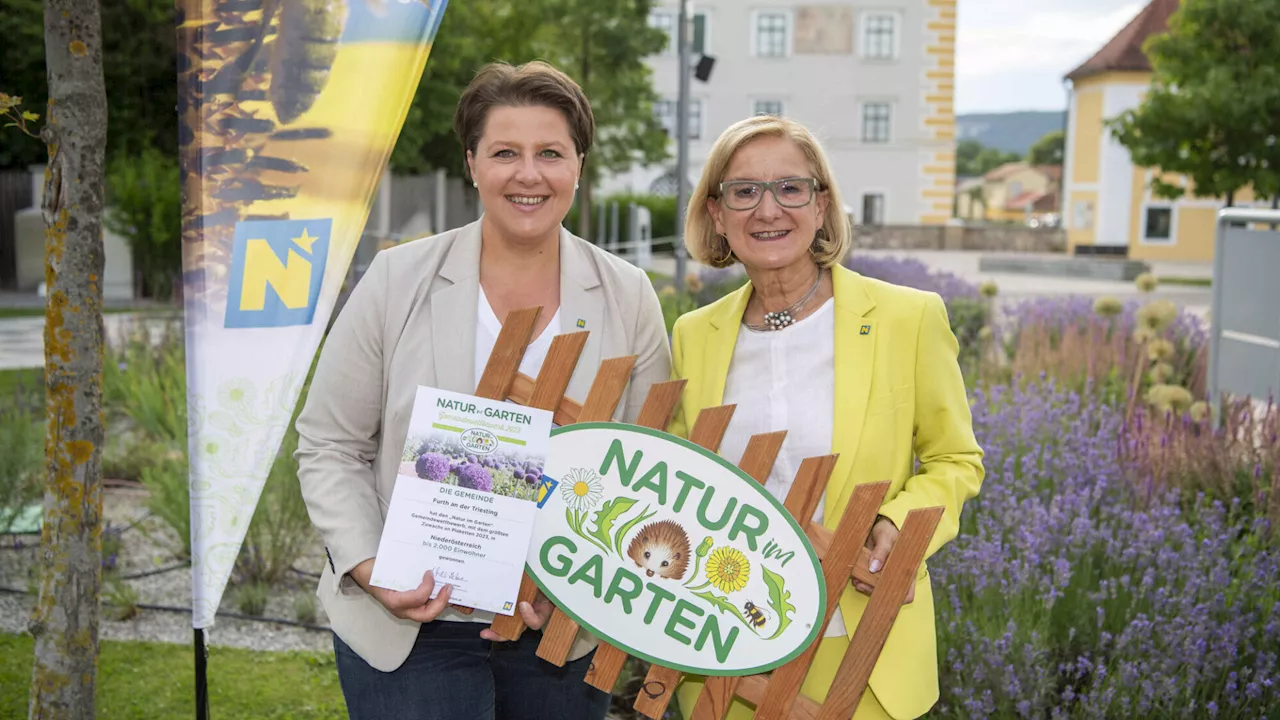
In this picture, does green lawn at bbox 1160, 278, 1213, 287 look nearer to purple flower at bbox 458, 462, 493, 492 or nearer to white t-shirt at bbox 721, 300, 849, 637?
white t-shirt at bbox 721, 300, 849, 637

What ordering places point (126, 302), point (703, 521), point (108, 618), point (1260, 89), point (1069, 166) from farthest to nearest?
1. point (1069, 166)
2. point (1260, 89)
3. point (126, 302)
4. point (108, 618)
5. point (703, 521)

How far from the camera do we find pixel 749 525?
2.04 metres

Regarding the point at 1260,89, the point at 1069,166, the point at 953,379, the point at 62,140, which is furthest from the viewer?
the point at 1069,166

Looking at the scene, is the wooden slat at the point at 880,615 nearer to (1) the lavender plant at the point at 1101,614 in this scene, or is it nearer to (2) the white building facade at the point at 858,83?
(1) the lavender plant at the point at 1101,614

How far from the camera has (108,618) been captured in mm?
4477

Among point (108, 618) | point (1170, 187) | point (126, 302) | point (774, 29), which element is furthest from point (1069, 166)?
point (108, 618)

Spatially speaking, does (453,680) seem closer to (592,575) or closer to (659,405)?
(592,575)

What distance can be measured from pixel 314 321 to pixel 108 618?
238 cm

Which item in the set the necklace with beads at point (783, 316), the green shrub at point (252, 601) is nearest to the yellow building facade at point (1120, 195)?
the green shrub at point (252, 601)

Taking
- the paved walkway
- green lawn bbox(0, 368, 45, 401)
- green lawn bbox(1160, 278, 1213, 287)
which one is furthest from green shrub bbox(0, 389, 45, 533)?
green lawn bbox(1160, 278, 1213, 287)

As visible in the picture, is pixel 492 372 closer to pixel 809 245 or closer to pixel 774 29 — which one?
pixel 809 245

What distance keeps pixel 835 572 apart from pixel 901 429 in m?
0.34

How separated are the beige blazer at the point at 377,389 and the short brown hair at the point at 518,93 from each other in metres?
0.27

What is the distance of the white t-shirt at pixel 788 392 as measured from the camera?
224cm
